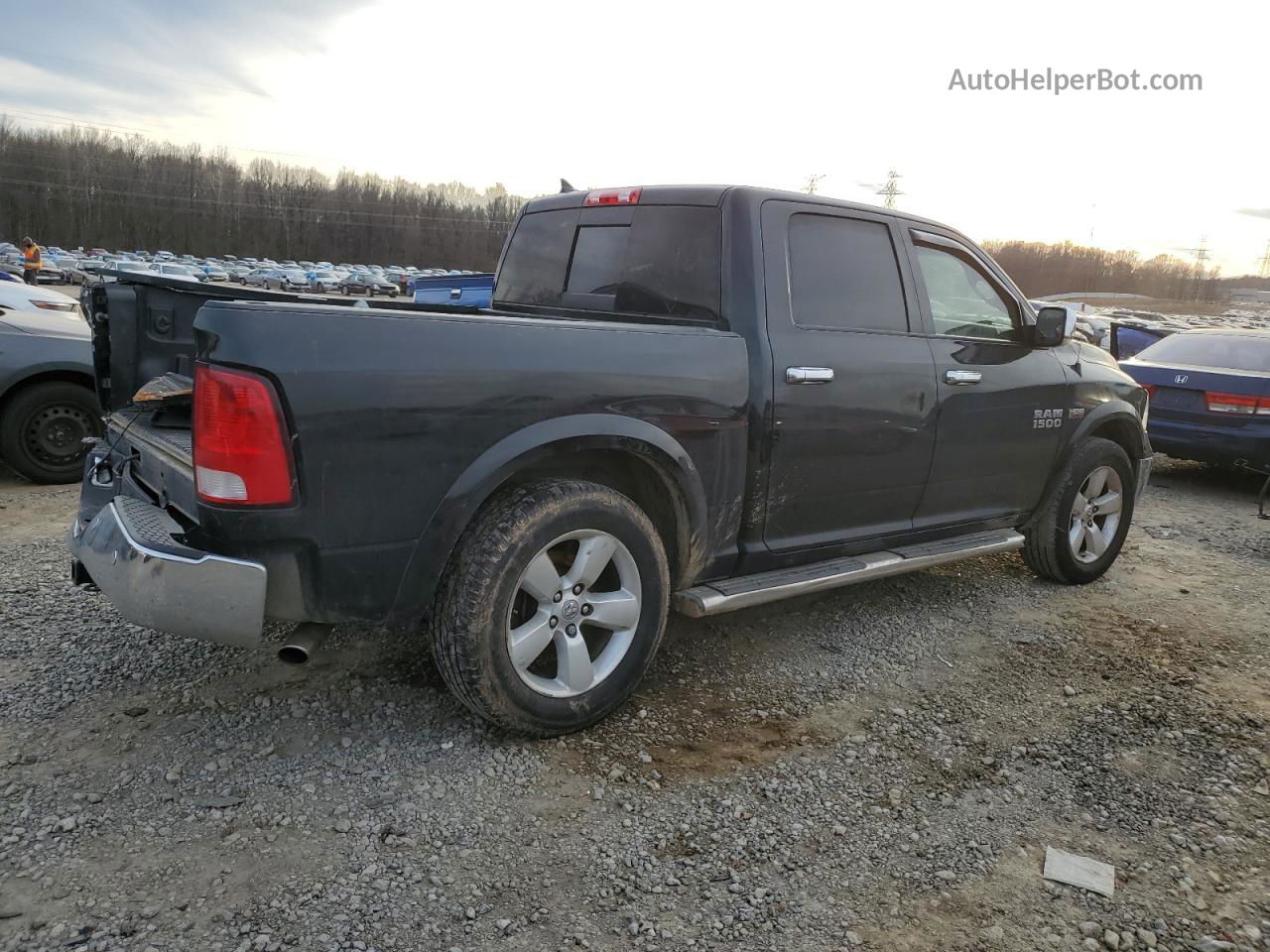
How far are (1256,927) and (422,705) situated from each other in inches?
105

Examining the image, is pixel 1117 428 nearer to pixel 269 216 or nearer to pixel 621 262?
pixel 621 262

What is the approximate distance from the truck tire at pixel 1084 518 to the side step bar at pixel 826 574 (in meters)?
0.47

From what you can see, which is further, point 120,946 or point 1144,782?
point 1144,782

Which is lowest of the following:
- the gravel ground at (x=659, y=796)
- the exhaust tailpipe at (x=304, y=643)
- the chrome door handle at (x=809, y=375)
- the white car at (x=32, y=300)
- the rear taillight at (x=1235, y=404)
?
the gravel ground at (x=659, y=796)

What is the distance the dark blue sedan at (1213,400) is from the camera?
7762mm

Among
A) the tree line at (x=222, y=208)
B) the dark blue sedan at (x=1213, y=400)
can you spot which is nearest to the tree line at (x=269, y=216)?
the tree line at (x=222, y=208)

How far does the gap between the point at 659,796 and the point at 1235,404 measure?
7.41 meters

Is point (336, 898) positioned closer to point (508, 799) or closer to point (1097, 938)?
point (508, 799)

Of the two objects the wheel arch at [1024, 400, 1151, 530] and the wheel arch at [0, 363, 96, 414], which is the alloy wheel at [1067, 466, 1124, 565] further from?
the wheel arch at [0, 363, 96, 414]

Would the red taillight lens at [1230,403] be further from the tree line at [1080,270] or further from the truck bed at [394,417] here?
the tree line at [1080,270]

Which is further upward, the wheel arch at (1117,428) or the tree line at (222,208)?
the tree line at (222,208)

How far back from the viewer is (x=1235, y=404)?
309 inches

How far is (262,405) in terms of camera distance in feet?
7.95

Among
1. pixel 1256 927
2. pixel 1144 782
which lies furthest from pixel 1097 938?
Answer: pixel 1144 782
